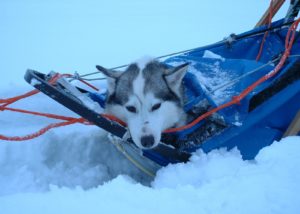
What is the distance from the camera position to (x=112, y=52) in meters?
4.39

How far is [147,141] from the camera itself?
1.65 meters

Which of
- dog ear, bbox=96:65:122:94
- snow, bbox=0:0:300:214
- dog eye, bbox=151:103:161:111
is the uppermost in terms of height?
dog ear, bbox=96:65:122:94

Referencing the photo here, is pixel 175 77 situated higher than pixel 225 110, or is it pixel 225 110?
pixel 175 77

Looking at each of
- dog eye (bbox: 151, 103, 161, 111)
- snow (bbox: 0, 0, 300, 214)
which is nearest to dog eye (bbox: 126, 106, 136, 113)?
dog eye (bbox: 151, 103, 161, 111)

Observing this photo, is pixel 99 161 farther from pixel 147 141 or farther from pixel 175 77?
pixel 175 77

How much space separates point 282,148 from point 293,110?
26.3 inches

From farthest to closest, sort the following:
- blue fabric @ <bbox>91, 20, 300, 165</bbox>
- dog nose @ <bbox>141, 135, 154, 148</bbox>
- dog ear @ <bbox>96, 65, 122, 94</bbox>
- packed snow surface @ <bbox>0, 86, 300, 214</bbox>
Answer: dog ear @ <bbox>96, 65, 122, 94</bbox> < blue fabric @ <bbox>91, 20, 300, 165</bbox> < dog nose @ <bbox>141, 135, 154, 148</bbox> < packed snow surface @ <bbox>0, 86, 300, 214</bbox>

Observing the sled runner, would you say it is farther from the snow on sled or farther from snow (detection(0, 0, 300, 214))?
snow (detection(0, 0, 300, 214))

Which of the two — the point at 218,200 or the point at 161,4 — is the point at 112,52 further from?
the point at 218,200

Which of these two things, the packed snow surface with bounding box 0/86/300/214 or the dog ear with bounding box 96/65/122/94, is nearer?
the packed snow surface with bounding box 0/86/300/214

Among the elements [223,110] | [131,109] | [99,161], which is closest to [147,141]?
[131,109]

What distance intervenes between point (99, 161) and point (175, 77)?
75cm

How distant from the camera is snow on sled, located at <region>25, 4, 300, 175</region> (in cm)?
173

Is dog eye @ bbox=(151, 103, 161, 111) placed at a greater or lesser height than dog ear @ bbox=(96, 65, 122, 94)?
lesser
